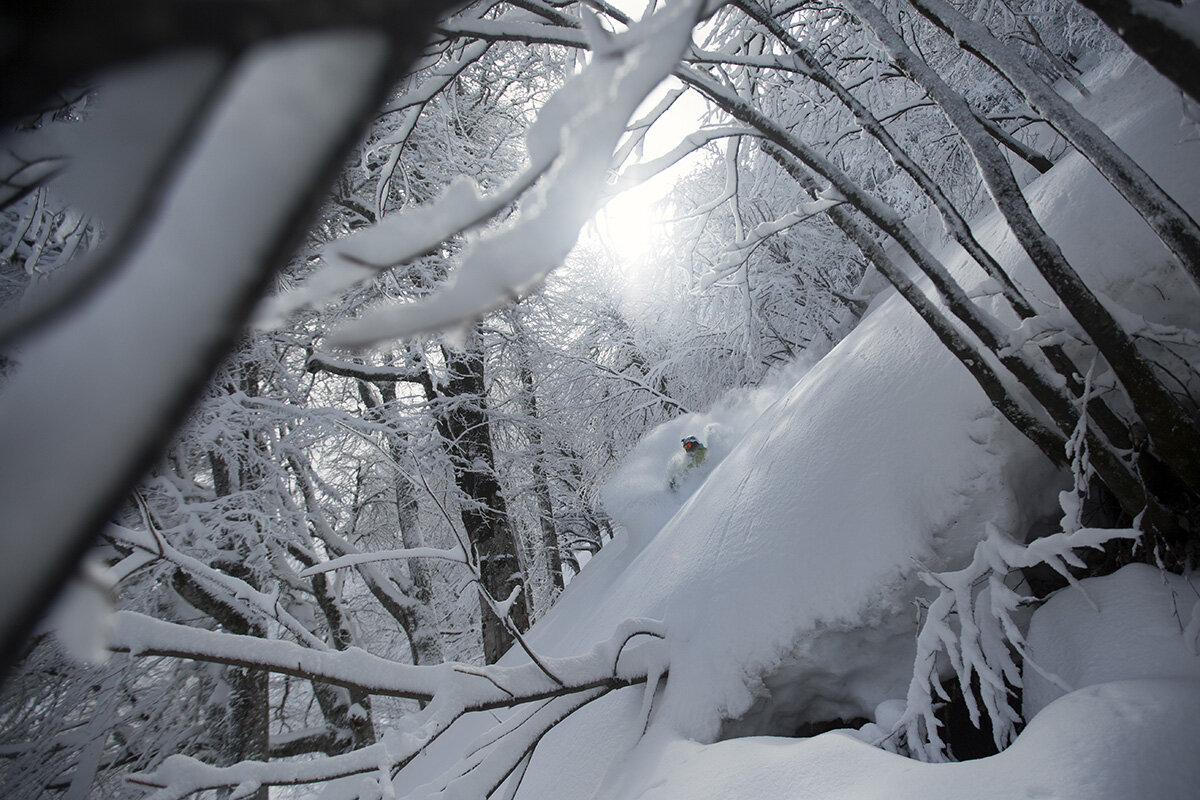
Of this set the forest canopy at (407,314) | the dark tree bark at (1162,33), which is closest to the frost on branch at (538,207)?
the forest canopy at (407,314)

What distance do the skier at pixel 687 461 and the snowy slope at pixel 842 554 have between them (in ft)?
10.6

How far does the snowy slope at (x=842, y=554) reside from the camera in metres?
1.62

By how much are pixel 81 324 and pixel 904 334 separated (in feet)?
8.01

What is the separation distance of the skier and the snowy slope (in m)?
3.23

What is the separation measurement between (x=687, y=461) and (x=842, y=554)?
12.5 ft

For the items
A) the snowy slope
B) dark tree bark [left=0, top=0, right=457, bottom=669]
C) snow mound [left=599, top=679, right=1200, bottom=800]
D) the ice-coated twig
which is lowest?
snow mound [left=599, top=679, right=1200, bottom=800]

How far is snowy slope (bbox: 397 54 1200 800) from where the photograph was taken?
162 cm

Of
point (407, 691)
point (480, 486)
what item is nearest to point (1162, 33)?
point (407, 691)

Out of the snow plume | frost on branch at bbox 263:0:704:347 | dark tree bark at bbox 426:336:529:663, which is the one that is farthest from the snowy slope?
dark tree bark at bbox 426:336:529:663

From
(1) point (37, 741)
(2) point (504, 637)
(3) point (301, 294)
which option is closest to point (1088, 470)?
(3) point (301, 294)

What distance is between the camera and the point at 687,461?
559 centimetres

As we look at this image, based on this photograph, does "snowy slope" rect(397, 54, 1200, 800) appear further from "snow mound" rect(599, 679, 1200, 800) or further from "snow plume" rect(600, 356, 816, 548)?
"snow plume" rect(600, 356, 816, 548)

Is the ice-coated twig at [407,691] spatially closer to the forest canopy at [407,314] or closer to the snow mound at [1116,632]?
the forest canopy at [407,314]

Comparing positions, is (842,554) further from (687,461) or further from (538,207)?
(687,461)
